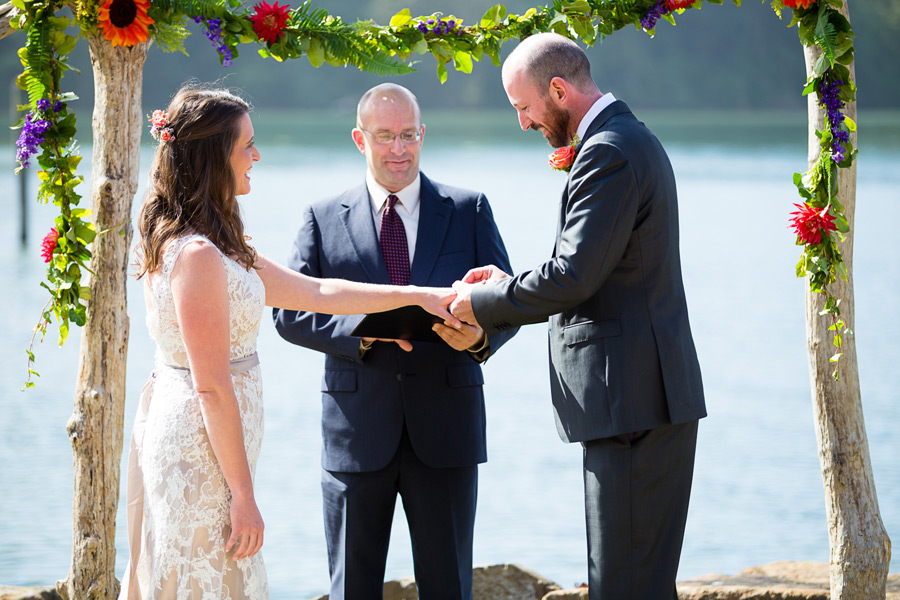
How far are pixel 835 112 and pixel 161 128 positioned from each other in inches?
79.1

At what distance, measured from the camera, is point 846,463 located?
3.49m

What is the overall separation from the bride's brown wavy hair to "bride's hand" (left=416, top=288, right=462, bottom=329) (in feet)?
2.41

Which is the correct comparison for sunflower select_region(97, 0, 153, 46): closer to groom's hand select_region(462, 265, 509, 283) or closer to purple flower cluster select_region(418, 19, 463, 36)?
purple flower cluster select_region(418, 19, 463, 36)

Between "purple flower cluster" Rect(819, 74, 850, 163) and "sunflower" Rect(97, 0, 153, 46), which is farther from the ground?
"sunflower" Rect(97, 0, 153, 46)

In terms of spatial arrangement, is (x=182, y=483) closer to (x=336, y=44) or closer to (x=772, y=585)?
(x=336, y=44)

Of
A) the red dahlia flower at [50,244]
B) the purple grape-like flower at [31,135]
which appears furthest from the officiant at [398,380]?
the purple grape-like flower at [31,135]

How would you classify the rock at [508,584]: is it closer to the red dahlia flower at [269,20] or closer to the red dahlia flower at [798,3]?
the red dahlia flower at [269,20]

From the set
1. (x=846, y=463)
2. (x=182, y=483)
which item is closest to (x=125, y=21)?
(x=182, y=483)

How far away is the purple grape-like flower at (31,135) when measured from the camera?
10.2 feet

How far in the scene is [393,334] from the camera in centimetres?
309

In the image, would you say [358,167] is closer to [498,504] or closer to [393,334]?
[498,504]

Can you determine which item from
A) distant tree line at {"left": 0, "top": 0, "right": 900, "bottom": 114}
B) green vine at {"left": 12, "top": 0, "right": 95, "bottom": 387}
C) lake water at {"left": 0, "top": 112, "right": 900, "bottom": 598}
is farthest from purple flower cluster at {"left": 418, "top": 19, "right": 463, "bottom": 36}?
distant tree line at {"left": 0, "top": 0, "right": 900, "bottom": 114}

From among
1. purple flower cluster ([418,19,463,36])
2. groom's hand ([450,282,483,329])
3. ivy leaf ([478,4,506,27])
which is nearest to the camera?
groom's hand ([450,282,483,329])

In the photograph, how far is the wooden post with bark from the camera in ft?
11.4
